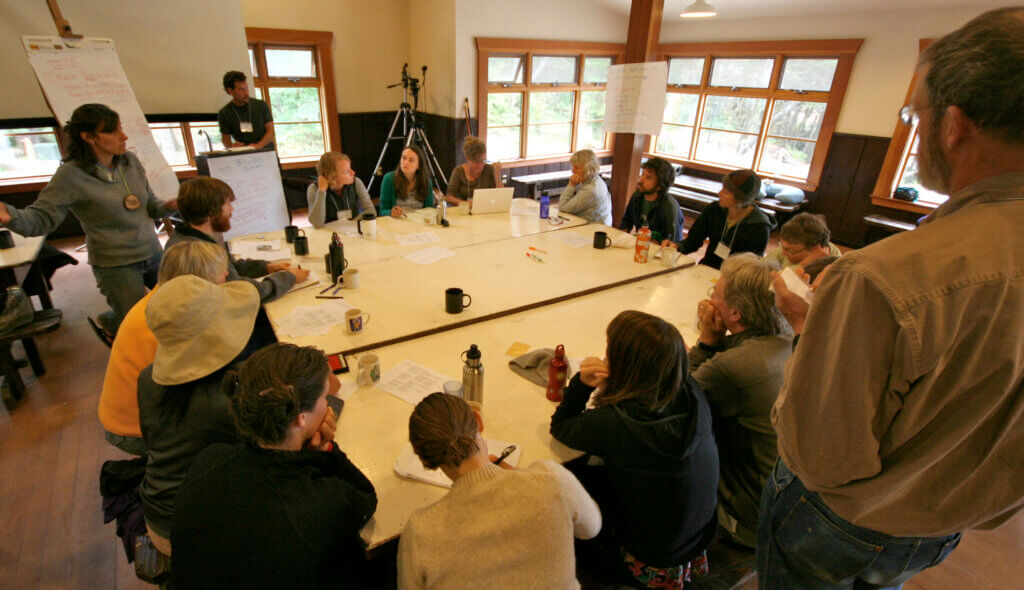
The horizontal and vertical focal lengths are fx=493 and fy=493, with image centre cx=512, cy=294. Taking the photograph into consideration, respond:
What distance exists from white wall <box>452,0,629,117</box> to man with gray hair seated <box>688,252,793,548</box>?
5.05 m

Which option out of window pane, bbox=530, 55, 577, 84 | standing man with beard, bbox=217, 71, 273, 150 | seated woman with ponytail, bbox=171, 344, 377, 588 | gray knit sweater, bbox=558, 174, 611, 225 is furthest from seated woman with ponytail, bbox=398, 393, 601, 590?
window pane, bbox=530, 55, 577, 84

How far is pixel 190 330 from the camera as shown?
1437mm

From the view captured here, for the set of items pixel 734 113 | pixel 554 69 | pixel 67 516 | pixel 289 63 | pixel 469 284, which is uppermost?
pixel 554 69

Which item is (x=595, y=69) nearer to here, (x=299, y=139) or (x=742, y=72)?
(x=742, y=72)

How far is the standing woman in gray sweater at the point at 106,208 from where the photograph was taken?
2.49m

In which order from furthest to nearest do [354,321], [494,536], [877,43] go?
[877,43], [354,321], [494,536]

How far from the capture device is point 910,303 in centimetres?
79

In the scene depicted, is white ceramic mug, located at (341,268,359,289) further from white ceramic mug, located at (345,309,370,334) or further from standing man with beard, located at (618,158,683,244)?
standing man with beard, located at (618,158,683,244)

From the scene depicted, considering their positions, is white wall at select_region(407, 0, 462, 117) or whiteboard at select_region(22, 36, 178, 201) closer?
whiteboard at select_region(22, 36, 178, 201)

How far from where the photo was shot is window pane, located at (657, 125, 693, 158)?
753cm

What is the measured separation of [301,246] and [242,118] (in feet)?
8.54

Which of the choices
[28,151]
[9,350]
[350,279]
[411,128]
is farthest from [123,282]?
[411,128]

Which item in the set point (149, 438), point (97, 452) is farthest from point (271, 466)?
point (97, 452)

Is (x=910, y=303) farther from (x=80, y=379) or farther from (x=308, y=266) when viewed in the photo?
(x=80, y=379)
